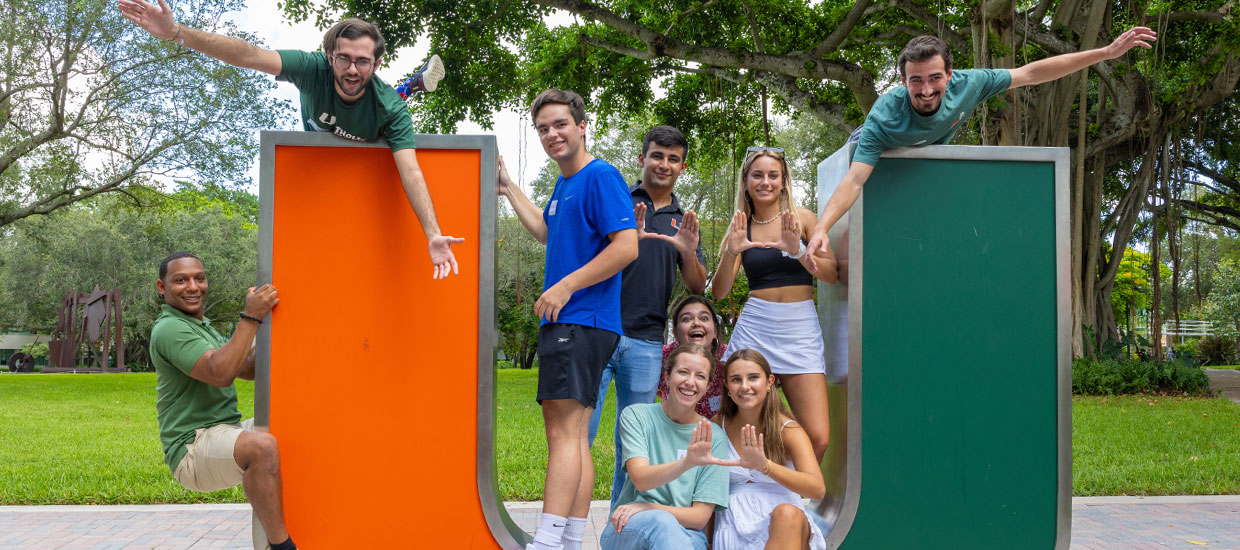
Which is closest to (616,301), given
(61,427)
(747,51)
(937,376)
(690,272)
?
(690,272)

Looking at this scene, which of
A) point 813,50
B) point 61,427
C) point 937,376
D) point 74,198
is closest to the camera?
point 937,376

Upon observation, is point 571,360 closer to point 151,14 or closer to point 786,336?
point 786,336

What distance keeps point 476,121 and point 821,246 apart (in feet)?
37.6

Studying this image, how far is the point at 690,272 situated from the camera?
3.75 metres

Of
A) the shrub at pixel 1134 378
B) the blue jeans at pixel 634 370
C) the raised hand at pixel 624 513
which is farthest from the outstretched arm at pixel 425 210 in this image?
the shrub at pixel 1134 378

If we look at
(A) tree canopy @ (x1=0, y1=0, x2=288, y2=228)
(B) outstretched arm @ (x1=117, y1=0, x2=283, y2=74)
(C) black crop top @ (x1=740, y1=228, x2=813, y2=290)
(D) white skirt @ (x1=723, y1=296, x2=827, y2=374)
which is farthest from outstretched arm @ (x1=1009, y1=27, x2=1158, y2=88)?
(A) tree canopy @ (x1=0, y1=0, x2=288, y2=228)

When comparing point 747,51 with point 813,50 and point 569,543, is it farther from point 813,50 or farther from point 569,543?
point 569,543

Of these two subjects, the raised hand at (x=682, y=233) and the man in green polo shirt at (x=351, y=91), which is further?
the raised hand at (x=682, y=233)

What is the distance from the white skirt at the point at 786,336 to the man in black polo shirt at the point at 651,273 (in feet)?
1.00

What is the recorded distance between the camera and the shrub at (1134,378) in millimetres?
12203

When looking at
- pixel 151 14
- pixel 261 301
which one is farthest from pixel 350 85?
pixel 261 301

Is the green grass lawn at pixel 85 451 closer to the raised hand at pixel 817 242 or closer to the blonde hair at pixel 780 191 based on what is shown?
the blonde hair at pixel 780 191

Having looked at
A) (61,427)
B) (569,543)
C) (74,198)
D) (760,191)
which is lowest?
(61,427)

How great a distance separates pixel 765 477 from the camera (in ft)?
11.0
